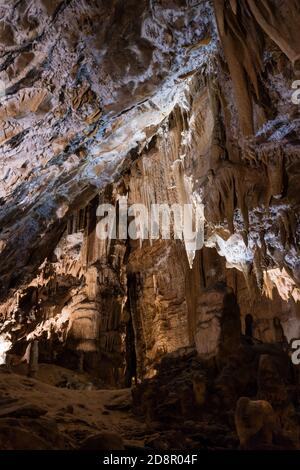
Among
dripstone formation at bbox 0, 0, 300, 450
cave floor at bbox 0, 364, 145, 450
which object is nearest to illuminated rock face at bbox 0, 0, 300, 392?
dripstone formation at bbox 0, 0, 300, 450

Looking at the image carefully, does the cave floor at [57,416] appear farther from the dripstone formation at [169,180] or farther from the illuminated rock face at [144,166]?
the illuminated rock face at [144,166]

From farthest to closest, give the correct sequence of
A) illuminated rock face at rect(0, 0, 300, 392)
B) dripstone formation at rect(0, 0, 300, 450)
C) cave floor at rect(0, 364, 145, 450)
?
illuminated rock face at rect(0, 0, 300, 392)
dripstone formation at rect(0, 0, 300, 450)
cave floor at rect(0, 364, 145, 450)

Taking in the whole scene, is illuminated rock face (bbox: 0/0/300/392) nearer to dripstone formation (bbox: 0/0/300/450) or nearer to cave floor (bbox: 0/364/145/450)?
dripstone formation (bbox: 0/0/300/450)

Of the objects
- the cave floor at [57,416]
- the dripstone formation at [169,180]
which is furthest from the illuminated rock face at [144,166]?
the cave floor at [57,416]

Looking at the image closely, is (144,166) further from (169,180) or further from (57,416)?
(57,416)

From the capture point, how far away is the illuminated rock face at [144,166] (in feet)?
19.6

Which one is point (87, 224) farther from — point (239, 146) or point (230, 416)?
point (230, 416)

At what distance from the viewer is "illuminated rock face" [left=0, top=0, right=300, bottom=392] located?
5.97 m

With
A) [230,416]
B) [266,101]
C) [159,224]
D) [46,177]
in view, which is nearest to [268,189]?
[266,101]

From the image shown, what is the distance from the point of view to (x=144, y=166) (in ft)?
41.6

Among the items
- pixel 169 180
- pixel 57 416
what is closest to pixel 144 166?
pixel 169 180

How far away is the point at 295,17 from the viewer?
5.24m

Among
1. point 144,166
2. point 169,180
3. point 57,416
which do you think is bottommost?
point 57,416

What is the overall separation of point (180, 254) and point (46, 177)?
5.31 m
